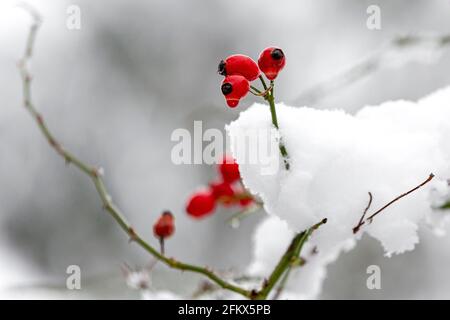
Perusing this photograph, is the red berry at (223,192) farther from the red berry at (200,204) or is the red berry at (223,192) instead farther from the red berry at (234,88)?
the red berry at (234,88)

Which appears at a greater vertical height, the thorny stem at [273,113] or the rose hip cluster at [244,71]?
the rose hip cluster at [244,71]

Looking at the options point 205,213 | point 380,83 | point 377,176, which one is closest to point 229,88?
point 377,176

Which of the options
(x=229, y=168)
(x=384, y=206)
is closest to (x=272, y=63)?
(x=384, y=206)

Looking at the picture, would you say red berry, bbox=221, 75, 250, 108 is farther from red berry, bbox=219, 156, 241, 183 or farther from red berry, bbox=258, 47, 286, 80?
red berry, bbox=219, 156, 241, 183

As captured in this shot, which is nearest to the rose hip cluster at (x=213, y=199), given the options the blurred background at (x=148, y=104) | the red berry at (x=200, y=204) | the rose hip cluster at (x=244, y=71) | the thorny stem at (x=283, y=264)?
the red berry at (x=200, y=204)

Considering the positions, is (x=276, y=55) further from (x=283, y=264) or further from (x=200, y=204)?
(x=200, y=204)

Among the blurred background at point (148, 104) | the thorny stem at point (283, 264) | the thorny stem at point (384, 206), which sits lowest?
the thorny stem at point (283, 264)
